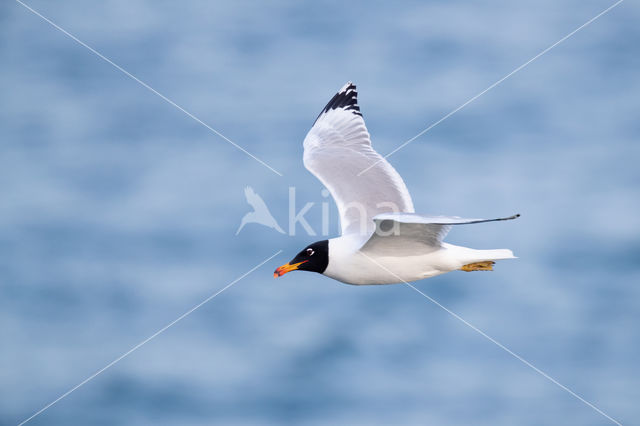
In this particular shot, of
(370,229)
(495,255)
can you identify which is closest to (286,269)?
(370,229)

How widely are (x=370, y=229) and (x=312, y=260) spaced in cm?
73

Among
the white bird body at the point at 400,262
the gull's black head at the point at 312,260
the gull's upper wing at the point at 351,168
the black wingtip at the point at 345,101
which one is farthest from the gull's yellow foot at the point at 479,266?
the black wingtip at the point at 345,101

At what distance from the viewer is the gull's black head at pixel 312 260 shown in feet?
28.7

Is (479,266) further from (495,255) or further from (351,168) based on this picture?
(351,168)

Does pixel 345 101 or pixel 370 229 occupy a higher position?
pixel 345 101

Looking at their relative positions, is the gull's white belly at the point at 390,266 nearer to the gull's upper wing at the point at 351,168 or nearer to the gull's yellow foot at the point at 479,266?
the gull's yellow foot at the point at 479,266

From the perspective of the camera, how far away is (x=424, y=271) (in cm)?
866

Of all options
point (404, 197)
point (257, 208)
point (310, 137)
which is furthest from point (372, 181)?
point (257, 208)

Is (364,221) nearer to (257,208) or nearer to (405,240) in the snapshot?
(405,240)

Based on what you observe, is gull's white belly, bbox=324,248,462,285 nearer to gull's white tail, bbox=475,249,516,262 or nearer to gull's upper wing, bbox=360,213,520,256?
gull's upper wing, bbox=360,213,520,256

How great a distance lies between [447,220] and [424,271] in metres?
1.52

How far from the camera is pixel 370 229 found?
9.22 m

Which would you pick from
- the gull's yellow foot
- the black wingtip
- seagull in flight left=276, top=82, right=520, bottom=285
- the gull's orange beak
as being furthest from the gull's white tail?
the black wingtip

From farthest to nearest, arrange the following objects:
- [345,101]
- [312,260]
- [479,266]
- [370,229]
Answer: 1. [345,101]
2. [370,229]
3. [479,266]
4. [312,260]
